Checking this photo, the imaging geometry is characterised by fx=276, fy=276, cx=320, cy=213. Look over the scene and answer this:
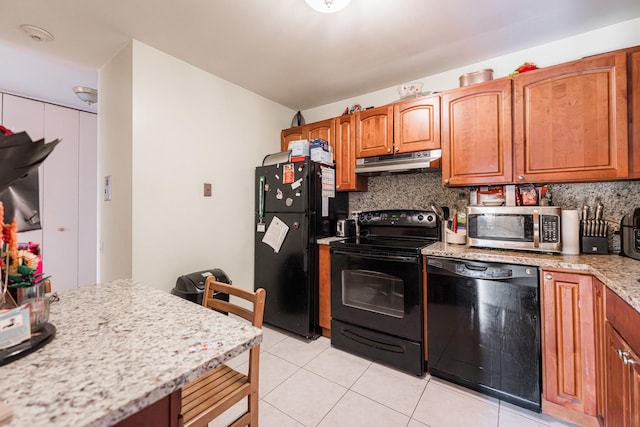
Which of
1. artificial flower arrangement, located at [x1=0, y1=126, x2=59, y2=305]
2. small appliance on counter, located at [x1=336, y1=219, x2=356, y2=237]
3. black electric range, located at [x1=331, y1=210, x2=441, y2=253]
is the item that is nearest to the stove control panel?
black electric range, located at [x1=331, y1=210, x2=441, y2=253]

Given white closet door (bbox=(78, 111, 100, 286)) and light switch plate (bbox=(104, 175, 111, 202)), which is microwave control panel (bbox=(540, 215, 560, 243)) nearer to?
light switch plate (bbox=(104, 175, 111, 202))

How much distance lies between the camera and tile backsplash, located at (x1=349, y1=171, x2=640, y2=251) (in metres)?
1.87

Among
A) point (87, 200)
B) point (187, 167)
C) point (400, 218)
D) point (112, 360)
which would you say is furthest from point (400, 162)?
point (87, 200)

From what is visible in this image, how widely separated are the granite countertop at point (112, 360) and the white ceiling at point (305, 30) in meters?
1.79

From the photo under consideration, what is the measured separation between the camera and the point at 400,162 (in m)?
2.38

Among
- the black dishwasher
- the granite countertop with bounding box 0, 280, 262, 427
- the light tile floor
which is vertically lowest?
the light tile floor

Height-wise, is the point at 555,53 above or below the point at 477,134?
above

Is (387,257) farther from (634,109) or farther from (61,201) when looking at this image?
(61,201)

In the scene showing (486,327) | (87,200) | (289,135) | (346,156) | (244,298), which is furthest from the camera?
(87,200)

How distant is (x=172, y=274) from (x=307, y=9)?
7.07ft

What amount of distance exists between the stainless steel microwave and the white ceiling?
4.14 ft

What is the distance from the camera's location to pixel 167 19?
181 centimetres

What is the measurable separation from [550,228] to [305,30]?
2.09 metres

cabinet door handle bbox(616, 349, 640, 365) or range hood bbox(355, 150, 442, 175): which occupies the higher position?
range hood bbox(355, 150, 442, 175)
